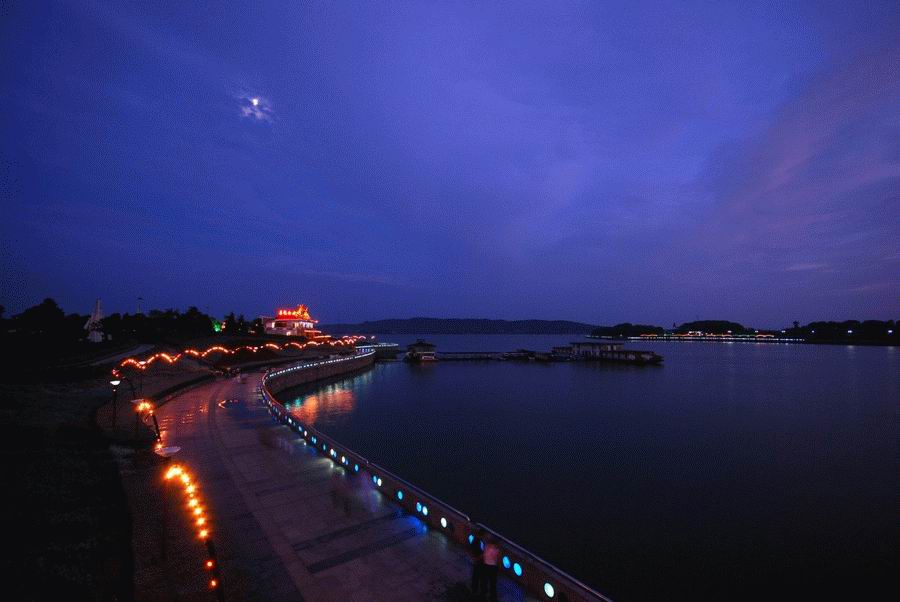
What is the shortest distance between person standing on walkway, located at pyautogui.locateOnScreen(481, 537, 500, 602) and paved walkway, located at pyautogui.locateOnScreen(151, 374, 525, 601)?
43 cm

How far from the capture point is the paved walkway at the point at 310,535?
27.9 ft

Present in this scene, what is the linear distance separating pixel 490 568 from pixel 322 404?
40.7 metres

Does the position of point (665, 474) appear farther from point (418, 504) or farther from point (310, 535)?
point (310, 535)

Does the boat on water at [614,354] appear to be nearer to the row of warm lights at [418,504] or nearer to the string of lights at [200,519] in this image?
the row of warm lights at [418,504]

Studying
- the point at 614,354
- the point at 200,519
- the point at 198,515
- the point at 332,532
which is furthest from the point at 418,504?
the point at 614,354

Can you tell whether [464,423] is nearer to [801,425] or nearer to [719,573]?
[719,573]

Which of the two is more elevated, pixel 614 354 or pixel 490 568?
pixel 490 568

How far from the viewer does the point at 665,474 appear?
2434 centimetres

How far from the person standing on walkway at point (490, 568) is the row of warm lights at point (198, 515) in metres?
5.31

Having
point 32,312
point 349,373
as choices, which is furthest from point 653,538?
point 32,312

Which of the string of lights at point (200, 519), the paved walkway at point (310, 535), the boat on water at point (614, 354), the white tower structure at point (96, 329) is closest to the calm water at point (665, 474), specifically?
the paved walkway at point (310, 535)

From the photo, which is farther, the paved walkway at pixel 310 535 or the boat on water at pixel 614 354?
the boat on water at pixel 614 354

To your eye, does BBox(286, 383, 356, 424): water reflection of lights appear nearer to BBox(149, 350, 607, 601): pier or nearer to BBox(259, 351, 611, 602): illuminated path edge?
BBox(259, 351, 611, 602): illuminated path edge

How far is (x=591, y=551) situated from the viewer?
51.2 feet
